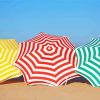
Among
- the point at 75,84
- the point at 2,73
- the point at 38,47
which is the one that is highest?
the point at 38,47

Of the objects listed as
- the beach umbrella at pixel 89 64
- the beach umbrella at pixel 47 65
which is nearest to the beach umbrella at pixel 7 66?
the beach umbrella at pixel 47 65

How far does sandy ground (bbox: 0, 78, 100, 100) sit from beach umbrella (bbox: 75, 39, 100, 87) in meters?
0.27

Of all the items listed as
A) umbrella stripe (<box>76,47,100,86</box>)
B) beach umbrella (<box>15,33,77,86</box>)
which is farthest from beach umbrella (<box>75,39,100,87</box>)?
beach umbrella (<box>15,33,77,86</box>)

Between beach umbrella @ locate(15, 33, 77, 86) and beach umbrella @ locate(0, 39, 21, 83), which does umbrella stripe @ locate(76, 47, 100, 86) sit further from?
beach umbrella @ locate(0, 39, 21, 83)

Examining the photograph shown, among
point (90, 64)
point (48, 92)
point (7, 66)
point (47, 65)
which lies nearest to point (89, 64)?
point (90, 64)

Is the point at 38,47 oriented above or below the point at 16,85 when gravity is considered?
above

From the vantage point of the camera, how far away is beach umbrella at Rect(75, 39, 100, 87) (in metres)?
7.46

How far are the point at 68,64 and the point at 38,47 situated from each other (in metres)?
1.09

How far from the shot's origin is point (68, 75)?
7.68 metres

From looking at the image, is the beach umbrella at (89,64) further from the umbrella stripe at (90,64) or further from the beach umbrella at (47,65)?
the beach umbrella at (47,65)

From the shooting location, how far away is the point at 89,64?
301 inches

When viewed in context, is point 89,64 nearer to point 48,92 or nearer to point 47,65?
point 47,65

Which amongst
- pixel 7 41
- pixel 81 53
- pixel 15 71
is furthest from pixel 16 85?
pixel 7 41

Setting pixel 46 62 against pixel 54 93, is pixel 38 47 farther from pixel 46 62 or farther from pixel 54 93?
pixel 54 93
